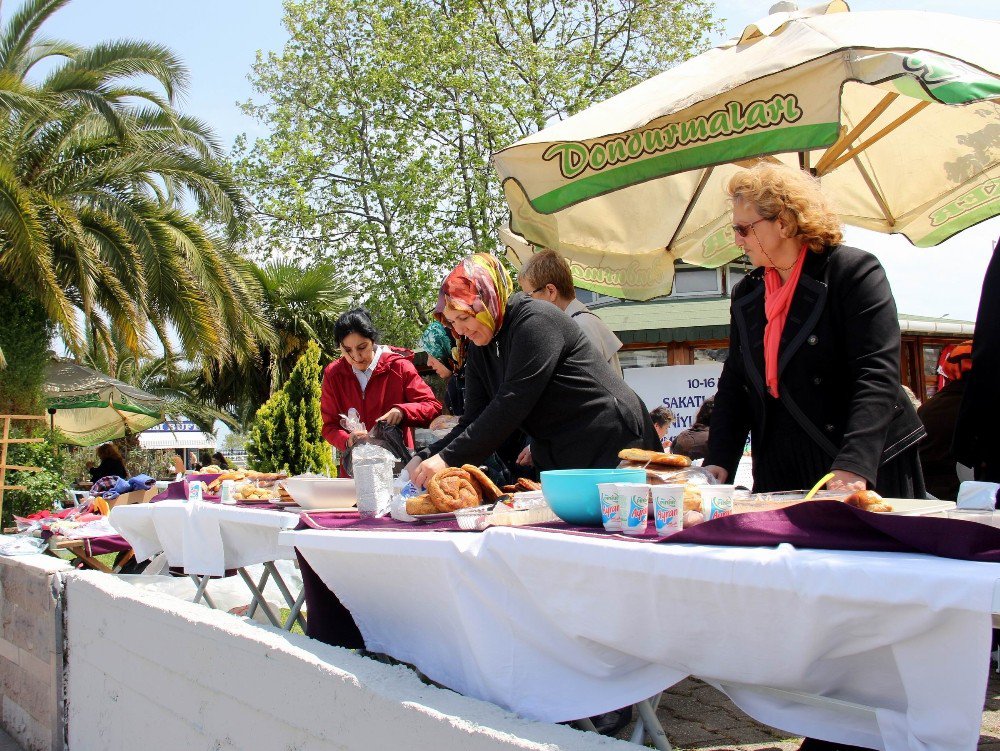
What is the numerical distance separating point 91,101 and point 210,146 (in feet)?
7.08

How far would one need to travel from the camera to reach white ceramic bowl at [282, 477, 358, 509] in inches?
122

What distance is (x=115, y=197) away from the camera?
13.8m

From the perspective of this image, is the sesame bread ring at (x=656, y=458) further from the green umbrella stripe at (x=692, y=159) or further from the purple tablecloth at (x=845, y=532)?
the green umbrella stripe at (x=692, y=159)

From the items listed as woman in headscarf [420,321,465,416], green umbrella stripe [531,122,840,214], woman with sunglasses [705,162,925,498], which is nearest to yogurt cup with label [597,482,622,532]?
woman with sunglasses [705,162,925,498]

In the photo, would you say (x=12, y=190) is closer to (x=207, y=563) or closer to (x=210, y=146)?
(x=210, y=146)

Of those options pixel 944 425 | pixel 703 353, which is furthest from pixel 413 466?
pixel 703 353

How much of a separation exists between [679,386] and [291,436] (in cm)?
660

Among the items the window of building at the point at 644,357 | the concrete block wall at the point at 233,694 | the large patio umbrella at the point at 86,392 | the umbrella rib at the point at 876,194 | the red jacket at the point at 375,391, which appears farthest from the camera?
the large patio umbrella at the point at 86,392

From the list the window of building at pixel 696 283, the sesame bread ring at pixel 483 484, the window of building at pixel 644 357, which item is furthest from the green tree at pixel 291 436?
the sesame bread ring at pixel 483 484

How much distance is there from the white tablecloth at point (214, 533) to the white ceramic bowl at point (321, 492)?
0.14m

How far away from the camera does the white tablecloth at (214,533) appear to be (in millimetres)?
2992

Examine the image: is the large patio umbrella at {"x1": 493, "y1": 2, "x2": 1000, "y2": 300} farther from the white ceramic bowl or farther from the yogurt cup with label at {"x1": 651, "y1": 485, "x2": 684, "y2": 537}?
the yogurt cup with label at {"x1": 651, "y1": 485, "x2": 684, "y2": 537}

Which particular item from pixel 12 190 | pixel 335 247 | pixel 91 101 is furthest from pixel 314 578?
pixel 335 247

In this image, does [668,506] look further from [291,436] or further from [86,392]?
[86,392]
